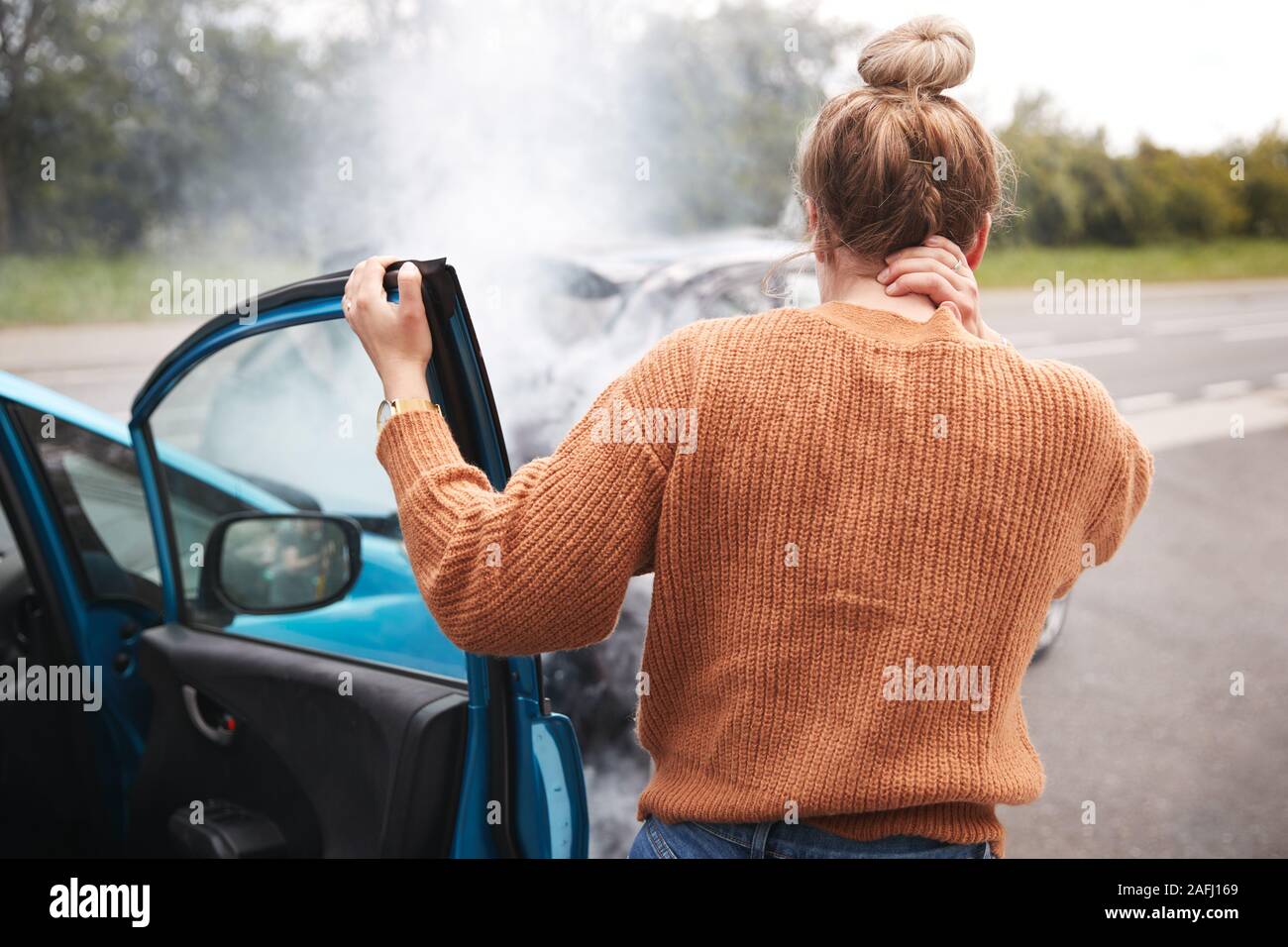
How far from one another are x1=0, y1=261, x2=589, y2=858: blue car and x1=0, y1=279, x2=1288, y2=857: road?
37.9 inches

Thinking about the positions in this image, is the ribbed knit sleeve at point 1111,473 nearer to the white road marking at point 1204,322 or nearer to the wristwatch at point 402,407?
the wristwatch at point 402,407

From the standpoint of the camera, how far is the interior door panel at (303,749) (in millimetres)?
1656

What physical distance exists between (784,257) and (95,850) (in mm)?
1776

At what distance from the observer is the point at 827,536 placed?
1.13 metres

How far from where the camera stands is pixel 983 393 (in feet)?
3.72

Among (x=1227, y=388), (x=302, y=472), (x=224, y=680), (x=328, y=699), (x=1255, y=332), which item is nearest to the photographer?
(x=328, y=699)

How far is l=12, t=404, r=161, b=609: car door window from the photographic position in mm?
2129

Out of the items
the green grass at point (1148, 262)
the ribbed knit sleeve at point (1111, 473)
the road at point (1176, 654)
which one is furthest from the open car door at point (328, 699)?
the green grass at point (1148, 262)

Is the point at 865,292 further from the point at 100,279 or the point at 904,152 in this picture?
the point at 100,279

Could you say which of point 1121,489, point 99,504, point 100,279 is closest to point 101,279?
point 100,279

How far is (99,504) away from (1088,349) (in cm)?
1130

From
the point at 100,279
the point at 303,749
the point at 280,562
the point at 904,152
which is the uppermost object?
the point at 100,279

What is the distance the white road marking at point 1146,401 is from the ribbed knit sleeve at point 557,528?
8.29 meters

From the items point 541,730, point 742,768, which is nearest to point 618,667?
point 541,730
